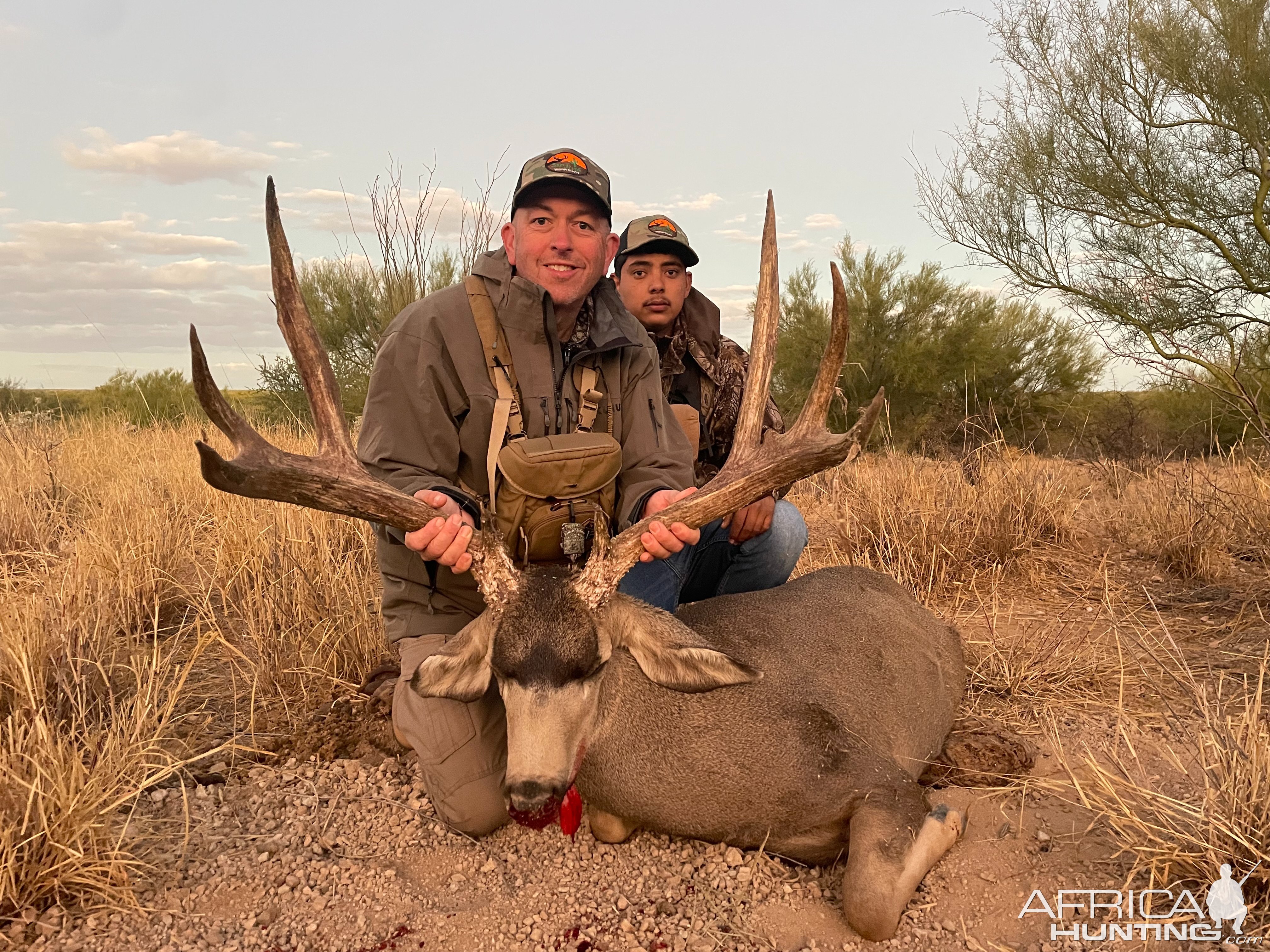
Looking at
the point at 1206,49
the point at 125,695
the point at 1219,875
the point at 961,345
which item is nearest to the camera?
the point at 1219,875

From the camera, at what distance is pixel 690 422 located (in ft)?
17.5

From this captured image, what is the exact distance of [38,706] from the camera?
11.3ft

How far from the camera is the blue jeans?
494 centimetres

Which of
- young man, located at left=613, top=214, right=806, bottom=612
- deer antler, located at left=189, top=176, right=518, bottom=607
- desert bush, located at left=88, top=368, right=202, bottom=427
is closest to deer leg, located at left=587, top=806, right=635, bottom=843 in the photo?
deer antler, located at left=189, top=176, right=518, bottom=607

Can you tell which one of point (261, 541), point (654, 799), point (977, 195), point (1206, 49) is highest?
point (1206, 49)

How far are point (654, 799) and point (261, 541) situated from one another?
10.6ft

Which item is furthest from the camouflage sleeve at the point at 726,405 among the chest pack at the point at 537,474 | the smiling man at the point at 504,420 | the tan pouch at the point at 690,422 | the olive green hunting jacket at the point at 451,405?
the chest pack at the point at 537,474

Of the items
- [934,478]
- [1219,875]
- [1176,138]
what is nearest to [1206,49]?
[1176,138]

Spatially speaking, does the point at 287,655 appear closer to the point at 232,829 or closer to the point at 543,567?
the point at 232,829

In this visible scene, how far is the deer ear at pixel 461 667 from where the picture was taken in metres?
3.10

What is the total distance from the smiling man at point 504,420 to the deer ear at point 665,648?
223 mm

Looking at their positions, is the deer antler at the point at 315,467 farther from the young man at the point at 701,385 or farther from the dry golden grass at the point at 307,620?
the young man at the point at 701,385

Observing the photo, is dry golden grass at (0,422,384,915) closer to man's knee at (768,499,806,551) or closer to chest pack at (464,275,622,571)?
chest pack at (464,275,622,571)

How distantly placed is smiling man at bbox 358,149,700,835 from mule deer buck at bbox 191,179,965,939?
0.91ft
